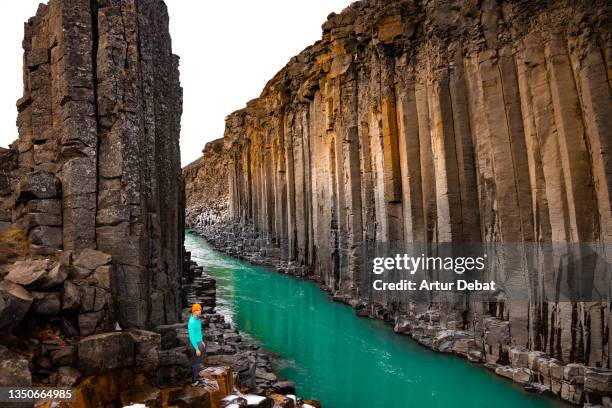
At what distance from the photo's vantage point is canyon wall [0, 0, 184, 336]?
8.71 meters

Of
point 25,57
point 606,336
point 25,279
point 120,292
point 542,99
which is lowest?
point 606,336

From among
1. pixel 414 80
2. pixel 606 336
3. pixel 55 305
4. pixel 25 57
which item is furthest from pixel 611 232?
pixel 25 57

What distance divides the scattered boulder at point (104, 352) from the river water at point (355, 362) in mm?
5180

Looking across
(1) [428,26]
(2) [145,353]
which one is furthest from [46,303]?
(1) [428,26]

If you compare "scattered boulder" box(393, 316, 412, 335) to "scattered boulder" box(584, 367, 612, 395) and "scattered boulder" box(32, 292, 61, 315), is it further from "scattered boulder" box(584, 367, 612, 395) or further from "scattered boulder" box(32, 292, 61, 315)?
"scattered boulder" box(32, 292, 61, 315)

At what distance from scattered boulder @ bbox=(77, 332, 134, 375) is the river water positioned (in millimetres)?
5180

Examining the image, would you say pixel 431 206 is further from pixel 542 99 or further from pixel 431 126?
pixel 542 99

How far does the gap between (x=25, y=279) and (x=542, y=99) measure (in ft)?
40.5

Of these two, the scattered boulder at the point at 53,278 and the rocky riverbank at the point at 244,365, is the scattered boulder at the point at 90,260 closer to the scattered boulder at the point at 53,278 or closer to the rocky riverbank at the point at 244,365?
the scattered boulder at the point at 53,278

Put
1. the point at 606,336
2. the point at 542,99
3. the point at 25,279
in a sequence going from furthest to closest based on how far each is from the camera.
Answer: the point at 542,99 < the point at 606,336 < the point at 25,279

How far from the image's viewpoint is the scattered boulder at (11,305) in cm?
644

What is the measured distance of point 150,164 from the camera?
10.6 m

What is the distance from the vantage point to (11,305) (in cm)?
654

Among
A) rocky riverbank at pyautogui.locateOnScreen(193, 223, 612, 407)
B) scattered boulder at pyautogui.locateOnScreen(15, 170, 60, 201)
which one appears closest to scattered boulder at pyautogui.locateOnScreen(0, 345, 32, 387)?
scattered boulder at pyautogui.locateOnScreen(15, 170, 60, 201)
